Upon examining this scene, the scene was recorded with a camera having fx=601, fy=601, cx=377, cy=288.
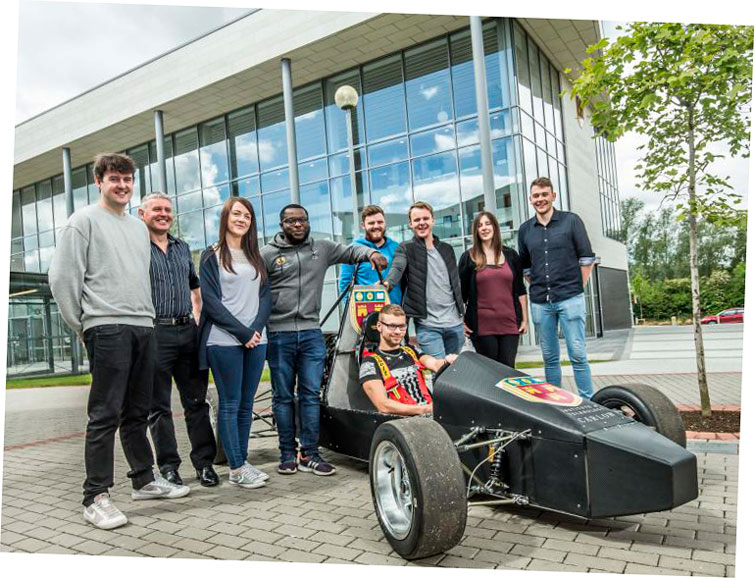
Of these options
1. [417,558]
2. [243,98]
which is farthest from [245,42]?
[417,558]

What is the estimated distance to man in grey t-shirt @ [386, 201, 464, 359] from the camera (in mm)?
5160

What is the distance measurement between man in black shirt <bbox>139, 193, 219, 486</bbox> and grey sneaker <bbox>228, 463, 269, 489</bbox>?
184mm

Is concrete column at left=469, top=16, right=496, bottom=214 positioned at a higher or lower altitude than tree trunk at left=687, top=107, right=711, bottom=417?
higher

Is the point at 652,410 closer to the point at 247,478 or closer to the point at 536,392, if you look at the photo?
the point at 536,392

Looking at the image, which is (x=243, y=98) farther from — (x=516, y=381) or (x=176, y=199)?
(x=516, y=381)

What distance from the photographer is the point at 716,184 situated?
5.98 m

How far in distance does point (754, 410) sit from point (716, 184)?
2264 mm

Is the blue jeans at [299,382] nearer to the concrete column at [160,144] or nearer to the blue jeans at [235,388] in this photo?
the blue jeans at [235,388]

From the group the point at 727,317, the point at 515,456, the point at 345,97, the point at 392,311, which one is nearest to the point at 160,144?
the point at 345,97

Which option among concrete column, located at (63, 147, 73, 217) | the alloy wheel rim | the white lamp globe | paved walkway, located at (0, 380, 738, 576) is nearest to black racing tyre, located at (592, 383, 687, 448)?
paved walkway, located at (0, 380, 738, 576)

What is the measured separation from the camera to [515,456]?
11.1 ft

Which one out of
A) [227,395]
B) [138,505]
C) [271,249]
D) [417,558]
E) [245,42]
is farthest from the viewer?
[245,42]

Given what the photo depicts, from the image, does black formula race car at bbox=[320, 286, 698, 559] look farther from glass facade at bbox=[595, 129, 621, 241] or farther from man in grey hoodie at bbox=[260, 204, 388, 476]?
glass facade at bbox=[595, 129, 621, 241]

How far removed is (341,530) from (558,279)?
2.91m
